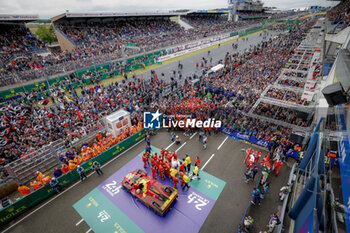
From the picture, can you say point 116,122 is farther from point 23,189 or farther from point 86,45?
point 86,45

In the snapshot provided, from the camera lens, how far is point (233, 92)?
19.9m

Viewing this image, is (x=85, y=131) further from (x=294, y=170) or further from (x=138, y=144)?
(x=294, y=170)

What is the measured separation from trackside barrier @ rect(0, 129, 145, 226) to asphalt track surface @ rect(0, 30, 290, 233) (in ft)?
1.04

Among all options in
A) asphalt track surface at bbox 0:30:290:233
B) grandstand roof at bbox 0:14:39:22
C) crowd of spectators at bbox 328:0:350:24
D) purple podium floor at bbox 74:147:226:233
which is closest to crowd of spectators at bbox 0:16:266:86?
grandstand roof at bbox 0:14:39:22

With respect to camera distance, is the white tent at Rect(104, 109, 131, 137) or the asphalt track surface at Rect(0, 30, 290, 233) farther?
the white tent at Rect(104, 109, 131, 137)

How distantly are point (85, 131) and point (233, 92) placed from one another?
1587 cm

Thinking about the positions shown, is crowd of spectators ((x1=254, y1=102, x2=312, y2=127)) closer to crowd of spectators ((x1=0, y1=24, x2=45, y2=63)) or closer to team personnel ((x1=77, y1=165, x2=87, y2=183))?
team personnel ((x1=77, y1=165, x2=87, y2=183))

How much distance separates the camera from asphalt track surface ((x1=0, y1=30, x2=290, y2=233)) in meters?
9.28

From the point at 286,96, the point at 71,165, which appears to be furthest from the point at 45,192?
the point at 286,96

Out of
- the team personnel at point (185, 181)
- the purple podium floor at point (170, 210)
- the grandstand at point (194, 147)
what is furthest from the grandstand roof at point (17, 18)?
the team personnel at point (185, 181)

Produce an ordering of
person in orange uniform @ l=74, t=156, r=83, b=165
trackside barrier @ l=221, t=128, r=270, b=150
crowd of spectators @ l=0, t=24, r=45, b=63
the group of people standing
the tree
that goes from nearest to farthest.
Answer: the group of people standing → person in orange uniform @ l=74, t=156, r=83, b=165 → trackside barrier @ l=221, t=128, r=270, b=150 → crowd of spectators @ l=0, t=24, r=45, b=63 → the tree

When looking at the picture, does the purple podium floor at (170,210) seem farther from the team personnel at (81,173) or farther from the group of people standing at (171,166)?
the team personnel at (81,173)

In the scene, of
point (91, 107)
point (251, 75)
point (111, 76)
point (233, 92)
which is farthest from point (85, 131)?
point (251, 75)

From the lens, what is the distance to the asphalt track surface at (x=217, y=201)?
30.5ft
